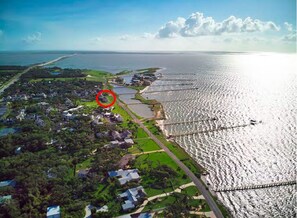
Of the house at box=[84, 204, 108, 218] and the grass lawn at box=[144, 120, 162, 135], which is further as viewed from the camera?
the grass lawn at box=[144, 120, 162, 135]

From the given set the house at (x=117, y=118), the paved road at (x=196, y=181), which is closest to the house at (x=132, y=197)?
the paved road at (x=196, y=181)

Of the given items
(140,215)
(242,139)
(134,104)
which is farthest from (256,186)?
(134,104)

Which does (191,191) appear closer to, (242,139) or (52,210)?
(52,210)

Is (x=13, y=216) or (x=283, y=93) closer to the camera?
(x=13, y=216)

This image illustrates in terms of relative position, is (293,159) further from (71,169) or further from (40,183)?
(40,183)

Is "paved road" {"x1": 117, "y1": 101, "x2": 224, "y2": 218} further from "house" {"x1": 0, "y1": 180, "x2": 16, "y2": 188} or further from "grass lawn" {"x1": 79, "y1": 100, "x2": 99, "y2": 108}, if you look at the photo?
"grass lawn" {"x1": 79, "y1": 100, "x2": 99, "y2": 108}

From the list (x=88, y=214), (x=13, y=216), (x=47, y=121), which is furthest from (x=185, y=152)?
(x=47, y=121)

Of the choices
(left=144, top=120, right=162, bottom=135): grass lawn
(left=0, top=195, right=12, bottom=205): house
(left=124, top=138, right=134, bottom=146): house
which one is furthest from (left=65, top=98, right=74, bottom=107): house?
(left=0, top=195, right=12, bottom=205): house
